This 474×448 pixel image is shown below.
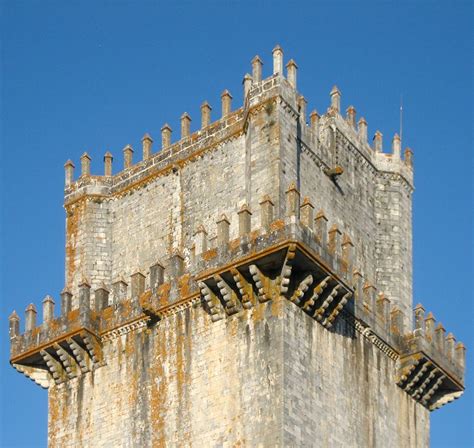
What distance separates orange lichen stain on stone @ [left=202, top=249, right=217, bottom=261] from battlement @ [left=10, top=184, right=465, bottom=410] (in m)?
0.03

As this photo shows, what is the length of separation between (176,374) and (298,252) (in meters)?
5.46

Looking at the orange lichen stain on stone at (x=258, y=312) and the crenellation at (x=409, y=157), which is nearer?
the orange lichen stain on stone at (x=258, y=312)

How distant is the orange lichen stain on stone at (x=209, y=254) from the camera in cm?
4784

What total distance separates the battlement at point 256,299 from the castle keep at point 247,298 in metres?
0.05

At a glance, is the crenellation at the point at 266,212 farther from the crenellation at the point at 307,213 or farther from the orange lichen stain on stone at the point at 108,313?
the orange lichen stain on stone at the point at 108,313

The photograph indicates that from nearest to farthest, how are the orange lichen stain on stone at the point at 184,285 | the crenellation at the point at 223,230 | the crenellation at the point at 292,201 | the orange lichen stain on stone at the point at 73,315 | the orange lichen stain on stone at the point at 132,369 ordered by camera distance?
the crenellation at the point at 292,201 → the crenellation at the point at 223,230 → the orange lichen stain on stone at the point at 184,285 → the orange lichen stain on stone at the point at 132,369 → the orange lichen stain on stone at the point at 73,315

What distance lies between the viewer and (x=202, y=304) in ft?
161

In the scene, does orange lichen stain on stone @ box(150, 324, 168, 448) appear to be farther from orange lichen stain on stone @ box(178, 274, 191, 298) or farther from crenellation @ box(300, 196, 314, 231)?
crenellation @ box(300, 196, 314, 231)

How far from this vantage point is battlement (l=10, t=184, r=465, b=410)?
47.0 m

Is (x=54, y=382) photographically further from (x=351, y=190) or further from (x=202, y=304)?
(x=351, y=190)

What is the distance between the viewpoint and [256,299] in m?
47.5

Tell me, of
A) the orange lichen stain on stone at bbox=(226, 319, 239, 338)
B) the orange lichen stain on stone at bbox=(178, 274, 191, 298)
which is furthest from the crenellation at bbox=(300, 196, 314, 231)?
the orange lichen stain on stone at bbox=(178, 274, 191, 298)

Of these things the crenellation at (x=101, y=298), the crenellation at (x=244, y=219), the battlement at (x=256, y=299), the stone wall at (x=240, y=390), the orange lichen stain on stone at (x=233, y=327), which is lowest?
the stone wall at (x=240, y=390)

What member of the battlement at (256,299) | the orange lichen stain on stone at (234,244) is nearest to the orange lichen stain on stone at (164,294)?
the battlement at (256,299)
